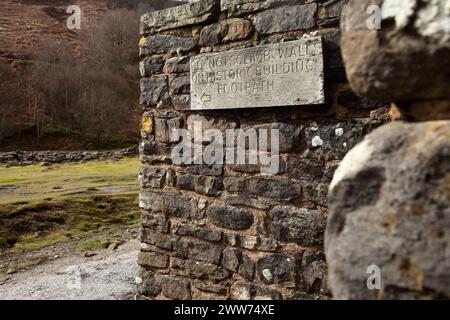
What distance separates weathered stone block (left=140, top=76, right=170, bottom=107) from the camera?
12.2ft

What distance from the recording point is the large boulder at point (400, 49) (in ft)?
4.10

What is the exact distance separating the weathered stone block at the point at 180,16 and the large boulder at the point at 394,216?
2.36 meters

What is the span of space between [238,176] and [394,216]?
209 cm

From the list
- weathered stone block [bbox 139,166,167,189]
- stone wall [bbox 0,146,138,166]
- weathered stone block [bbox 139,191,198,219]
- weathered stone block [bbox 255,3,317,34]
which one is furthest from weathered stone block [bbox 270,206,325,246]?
stone wall [bbox 0,146,138,166]

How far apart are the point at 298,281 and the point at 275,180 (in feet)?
2.29

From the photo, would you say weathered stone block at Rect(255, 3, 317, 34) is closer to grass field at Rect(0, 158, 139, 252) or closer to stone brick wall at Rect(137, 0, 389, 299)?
stone brick wall at Rect(137, 0, 389, 299)

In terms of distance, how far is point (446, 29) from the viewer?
48.5 inches

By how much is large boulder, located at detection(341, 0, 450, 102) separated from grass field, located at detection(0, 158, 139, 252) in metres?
5.95

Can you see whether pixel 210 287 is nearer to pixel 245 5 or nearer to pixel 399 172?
pixel 245 5

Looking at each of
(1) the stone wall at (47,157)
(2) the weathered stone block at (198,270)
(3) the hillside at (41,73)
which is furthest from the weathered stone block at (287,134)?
(3) the hillside at (41,73)

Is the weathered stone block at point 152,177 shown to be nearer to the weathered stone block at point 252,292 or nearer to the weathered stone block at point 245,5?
the weathered stone block at point 252,292
